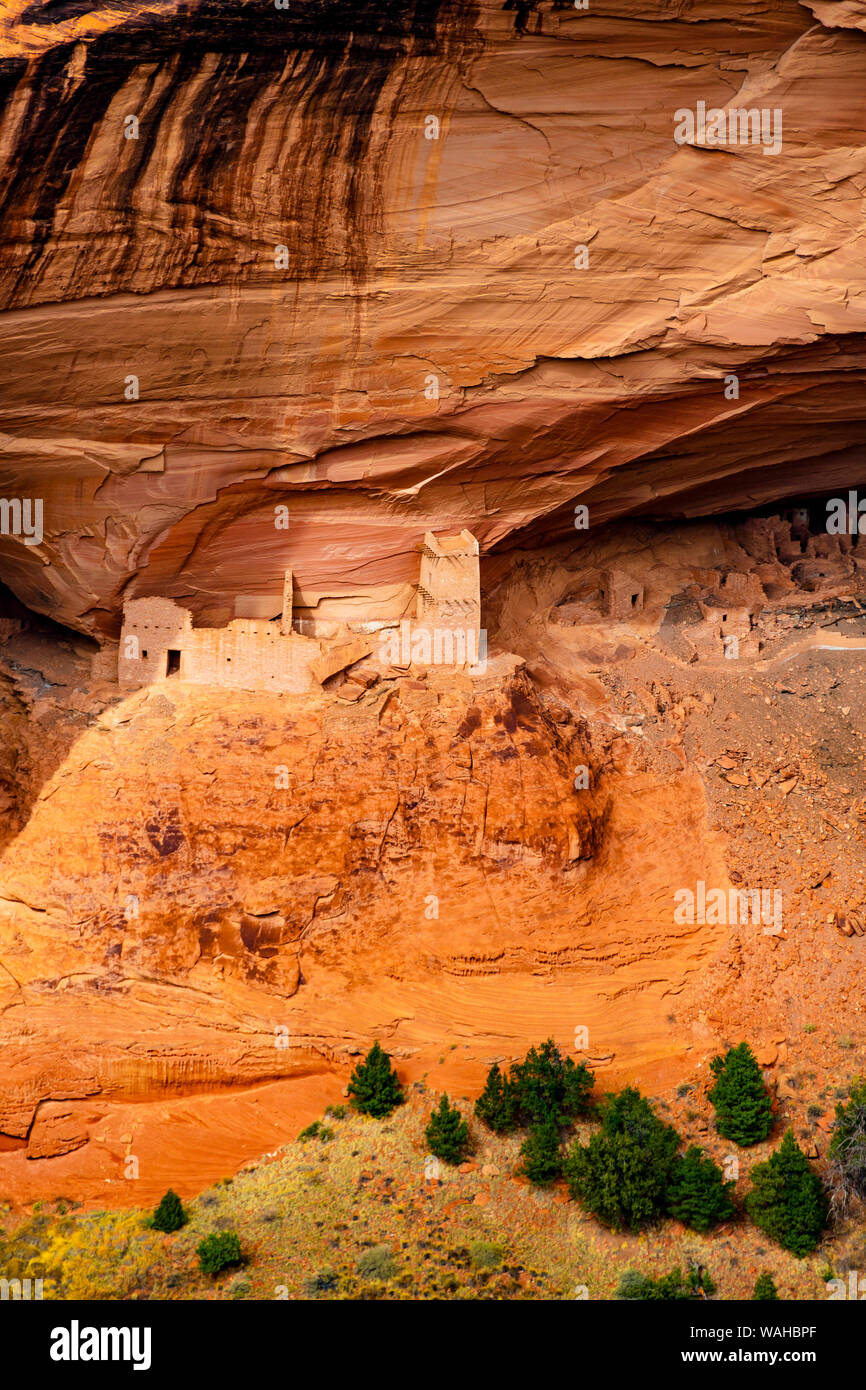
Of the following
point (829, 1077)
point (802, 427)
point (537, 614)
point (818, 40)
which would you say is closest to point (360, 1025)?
point (829, 1077)

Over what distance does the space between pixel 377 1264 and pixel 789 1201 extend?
5.90m

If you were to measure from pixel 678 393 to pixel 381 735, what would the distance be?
8301mm

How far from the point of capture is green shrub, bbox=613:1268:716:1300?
18.2 meters

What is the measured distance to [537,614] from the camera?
93.4 ft

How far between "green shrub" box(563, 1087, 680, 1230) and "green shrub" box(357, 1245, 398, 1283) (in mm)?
2913

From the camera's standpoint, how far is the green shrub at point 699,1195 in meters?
19.1

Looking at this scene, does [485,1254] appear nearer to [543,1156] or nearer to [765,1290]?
[543,1156]

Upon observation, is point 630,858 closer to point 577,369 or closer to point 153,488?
point 577,369

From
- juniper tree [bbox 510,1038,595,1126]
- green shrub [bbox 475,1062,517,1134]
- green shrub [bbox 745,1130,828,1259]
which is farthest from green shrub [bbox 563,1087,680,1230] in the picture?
green shrub [bbox 745,1130,828,1259]

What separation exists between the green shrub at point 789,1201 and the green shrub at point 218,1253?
7.39m

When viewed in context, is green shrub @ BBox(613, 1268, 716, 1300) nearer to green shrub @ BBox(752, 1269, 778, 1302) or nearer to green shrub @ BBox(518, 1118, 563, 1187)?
green shrub @ BBox(752, 1269, 778, 1302)

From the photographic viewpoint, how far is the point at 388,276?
22.8 metres

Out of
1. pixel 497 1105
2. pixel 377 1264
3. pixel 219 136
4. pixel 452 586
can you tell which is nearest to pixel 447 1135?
pixel 497 1105

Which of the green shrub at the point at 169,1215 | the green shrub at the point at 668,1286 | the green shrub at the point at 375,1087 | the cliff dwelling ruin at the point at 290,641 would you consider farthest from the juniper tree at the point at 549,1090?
the cliff dwelling ruin at the point at 290,641
